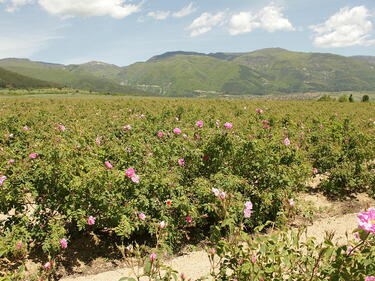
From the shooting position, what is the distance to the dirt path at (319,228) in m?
4.12

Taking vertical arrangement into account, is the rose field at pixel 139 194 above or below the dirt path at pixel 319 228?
above

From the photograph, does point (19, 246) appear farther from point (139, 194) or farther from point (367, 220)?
point (367, 220)

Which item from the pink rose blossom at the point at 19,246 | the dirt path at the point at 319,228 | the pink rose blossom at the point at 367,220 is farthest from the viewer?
the dirt path at the point at 319,228

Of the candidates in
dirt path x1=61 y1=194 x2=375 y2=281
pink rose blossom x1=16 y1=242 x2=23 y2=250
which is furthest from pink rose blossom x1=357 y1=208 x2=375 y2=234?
pink rose blossom x1=16 y1=242 x2=23 y2=250

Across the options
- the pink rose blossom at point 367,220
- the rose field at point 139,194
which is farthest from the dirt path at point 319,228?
the pink rose blossom at point 367,220

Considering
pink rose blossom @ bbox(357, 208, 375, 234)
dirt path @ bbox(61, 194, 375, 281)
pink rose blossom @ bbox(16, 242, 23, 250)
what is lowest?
dirt path @ bbox(61, 194, 375, 281)

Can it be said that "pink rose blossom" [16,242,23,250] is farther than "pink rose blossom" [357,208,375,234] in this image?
A: Yes

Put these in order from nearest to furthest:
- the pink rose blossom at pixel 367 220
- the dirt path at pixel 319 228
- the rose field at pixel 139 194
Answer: the pink rose blossom at pixel 367 220 → the rose field at pixel 139 194 → the dirt path at pixel 319 228

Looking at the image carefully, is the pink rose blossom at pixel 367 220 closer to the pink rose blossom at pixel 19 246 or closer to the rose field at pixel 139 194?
the rose field at pixel 139 194

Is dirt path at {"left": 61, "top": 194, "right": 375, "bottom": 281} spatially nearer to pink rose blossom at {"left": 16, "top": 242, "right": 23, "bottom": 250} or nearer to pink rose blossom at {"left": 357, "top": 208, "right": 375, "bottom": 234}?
pink rose blossom at {"left": 357, "top": 208, "right": 375, "bottom": 234}

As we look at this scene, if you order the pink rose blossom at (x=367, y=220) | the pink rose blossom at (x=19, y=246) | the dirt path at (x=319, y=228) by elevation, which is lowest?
the dirt path at (x=319, y=228)

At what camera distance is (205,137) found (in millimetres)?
6008

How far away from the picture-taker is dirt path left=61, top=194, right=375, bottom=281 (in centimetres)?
412

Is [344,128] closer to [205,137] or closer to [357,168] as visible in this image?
[357,168]
